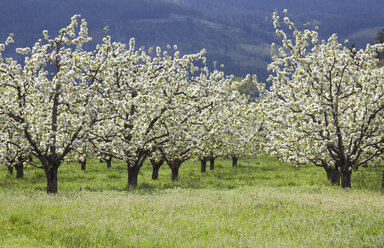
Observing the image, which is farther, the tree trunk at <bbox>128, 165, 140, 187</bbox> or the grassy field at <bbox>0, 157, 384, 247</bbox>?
the tree trunk at <bbox>128, 165, 140, 187</bbox>

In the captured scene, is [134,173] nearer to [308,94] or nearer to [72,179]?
[72,179]

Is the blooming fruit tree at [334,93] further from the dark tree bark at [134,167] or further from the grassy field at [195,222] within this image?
the dark tree bark at [134,167]

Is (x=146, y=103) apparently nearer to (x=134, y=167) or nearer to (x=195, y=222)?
(x=134, y=167)

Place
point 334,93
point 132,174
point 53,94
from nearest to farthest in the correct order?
point 53,94 < point 334,93 < point 132,174

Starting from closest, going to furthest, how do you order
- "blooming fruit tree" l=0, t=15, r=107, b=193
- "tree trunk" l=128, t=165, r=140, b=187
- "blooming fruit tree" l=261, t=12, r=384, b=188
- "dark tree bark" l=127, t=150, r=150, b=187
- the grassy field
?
the grassy field, "blooming fruit tree" l=261, t=12, r=384, b=188, "blooming fruit tree" l=0, t=15, r=107, b=193, "dark tree bark" l=127, t=150, r=150, b=187, "tree trunk" l=128, t=165, r=140, b=187

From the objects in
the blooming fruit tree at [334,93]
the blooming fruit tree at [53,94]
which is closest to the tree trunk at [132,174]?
the blooming fruit tree at [53,94]

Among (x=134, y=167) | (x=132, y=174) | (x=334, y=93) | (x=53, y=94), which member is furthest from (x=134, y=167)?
(x=334, y=93)

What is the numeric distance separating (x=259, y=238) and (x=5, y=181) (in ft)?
78.0

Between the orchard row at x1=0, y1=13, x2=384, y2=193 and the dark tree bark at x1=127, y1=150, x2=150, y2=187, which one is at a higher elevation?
the orchard row at x1=0, y1=13, x2=384, y2=193

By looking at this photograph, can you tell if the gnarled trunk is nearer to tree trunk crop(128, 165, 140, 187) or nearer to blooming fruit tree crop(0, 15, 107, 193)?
tree trunk crop(128, 165, 140, 187)

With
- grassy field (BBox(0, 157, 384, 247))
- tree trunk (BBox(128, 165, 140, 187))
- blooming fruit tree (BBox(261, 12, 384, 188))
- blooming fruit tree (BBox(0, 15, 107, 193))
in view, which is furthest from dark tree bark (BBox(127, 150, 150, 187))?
blooming fruit tree (BBox(261, 12, 384, 188))

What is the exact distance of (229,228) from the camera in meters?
10.8

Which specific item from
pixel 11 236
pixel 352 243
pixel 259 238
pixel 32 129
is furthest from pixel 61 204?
pixel 352 243

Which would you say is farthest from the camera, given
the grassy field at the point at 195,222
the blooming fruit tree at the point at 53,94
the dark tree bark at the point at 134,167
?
the dark tree bark at the point at 134,167
